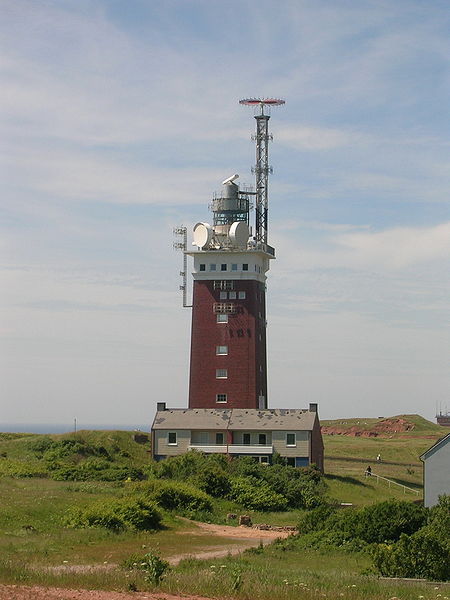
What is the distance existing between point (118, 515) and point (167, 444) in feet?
97.0

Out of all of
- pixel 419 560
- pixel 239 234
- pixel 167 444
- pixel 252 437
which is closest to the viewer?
pixel 419 560

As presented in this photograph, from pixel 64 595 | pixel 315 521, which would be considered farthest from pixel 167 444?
pixel 64 595

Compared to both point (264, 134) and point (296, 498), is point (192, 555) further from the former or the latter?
point (264, 134)

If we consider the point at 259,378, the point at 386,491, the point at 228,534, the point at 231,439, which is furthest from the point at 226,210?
the point at 228,534

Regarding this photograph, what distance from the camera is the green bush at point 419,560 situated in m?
30.3

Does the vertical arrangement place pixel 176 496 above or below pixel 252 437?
below

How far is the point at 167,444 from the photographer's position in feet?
235

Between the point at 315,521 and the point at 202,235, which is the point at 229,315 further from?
the point at 315,521

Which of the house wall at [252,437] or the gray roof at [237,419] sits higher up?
the gray roof at [237,419]

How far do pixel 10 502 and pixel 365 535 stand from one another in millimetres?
15408

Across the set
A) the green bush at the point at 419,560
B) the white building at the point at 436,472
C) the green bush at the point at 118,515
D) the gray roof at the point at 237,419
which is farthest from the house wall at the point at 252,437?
the green bush at the point at 419,560

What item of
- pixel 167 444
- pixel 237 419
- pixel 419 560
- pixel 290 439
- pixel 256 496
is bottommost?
pixel 419 560

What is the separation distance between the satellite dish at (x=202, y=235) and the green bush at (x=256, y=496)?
26669mm

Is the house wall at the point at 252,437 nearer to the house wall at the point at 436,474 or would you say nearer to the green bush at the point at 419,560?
the house wall at the point at 436,474
